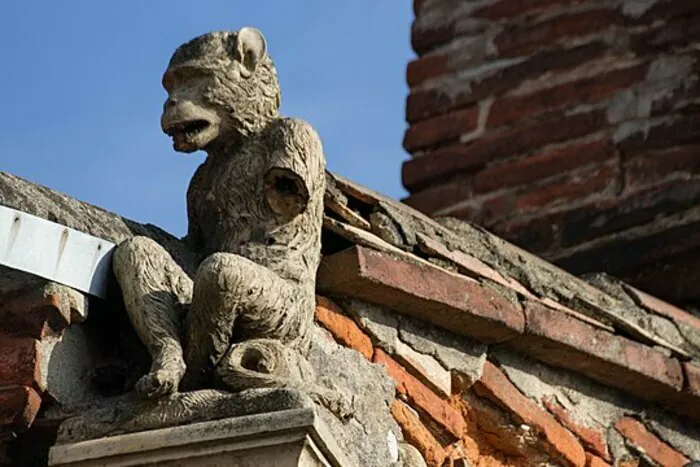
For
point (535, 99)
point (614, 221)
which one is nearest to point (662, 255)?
point (614, 221)

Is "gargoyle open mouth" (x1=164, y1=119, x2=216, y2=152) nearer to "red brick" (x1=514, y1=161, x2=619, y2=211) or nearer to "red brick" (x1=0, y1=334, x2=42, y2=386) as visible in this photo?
"red brick" (x1=0, y1=334, x2=42, y2=386)

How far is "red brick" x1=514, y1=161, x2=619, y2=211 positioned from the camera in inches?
277

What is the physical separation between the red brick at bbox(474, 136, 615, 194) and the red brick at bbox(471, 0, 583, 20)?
1.70 feet

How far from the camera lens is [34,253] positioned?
14.0 feet

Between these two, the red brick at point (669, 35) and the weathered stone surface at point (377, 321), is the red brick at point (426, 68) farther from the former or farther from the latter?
the weathered stone surface at point (377, 321)

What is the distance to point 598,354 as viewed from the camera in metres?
5.24

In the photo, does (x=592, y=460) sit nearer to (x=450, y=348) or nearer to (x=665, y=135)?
(x=450, y=348)

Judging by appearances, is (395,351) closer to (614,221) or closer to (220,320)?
(220,320)

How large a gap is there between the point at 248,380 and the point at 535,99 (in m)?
3.31

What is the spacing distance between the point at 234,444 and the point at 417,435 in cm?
91

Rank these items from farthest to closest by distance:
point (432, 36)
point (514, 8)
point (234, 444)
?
point (432, 36) < point (514, 8) < point (234, 444)

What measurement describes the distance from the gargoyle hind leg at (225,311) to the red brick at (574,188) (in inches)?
111

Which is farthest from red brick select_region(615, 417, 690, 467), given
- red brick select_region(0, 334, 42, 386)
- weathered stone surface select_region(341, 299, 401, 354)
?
red brick select_region(0, 334, 42, 386)

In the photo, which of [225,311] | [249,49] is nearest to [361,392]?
[225,311]
